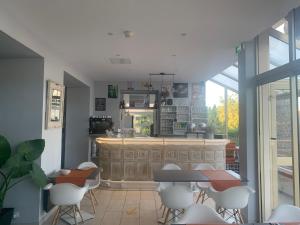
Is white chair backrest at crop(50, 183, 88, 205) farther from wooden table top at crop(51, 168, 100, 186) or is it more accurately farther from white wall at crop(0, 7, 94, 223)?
white wall at crop(0, 7, 94, 223)

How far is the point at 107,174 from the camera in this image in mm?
6184

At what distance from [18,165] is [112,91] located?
17.3 feet

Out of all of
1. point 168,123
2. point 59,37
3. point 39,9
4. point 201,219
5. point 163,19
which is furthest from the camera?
point 168,123

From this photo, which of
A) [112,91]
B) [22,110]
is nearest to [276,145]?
[22,110]

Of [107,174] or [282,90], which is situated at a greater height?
[282,90]

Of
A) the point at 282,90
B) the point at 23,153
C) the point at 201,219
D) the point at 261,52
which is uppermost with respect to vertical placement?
the point at 261,52

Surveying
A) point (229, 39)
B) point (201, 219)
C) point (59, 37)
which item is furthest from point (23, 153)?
point (229, 39)

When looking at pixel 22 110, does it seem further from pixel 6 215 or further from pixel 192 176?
pixel 192 176

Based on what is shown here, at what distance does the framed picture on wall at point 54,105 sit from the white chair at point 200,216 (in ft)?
9.70

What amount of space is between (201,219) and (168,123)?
261 inches

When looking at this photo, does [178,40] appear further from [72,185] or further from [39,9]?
[72,185]

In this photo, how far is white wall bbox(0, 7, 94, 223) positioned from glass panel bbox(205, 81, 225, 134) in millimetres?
→ 5333

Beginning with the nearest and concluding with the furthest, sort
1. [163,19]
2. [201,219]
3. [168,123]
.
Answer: [201,219] → [163,19] → [168,123]

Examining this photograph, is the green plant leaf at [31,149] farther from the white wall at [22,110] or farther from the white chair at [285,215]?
the white chair at [285,215]
